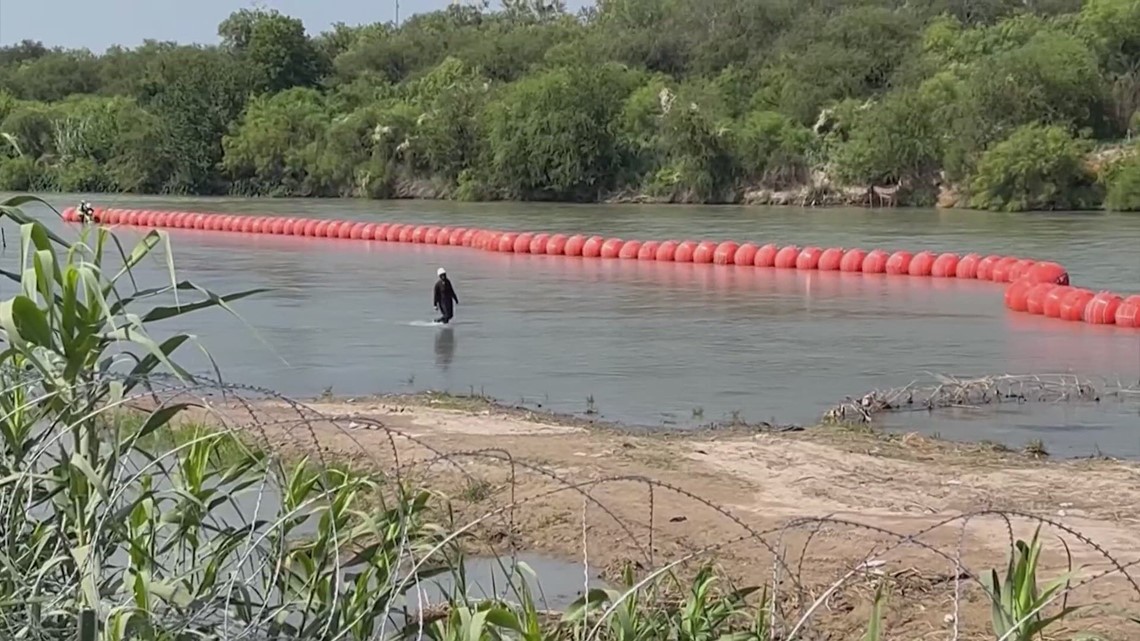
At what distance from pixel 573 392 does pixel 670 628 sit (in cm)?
936

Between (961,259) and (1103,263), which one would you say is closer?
(961,259)

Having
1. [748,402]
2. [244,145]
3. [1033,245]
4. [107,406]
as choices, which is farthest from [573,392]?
[244,145]

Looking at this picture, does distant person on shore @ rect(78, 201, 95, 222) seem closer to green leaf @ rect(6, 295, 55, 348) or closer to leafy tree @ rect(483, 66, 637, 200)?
green leaf @ rect(6, 295, 55, 348)

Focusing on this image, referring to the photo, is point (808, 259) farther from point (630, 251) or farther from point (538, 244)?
point (538, 244)

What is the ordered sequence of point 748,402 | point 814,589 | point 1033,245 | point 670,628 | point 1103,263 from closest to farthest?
point 670,628, point 814,589, point 748,402, point 1103,263, point 1033,245

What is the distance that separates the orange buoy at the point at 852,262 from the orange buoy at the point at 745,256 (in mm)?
2069

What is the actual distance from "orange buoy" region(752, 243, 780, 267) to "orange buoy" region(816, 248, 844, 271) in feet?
3.41

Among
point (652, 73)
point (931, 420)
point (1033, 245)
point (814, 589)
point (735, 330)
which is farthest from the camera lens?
point (652, 73)

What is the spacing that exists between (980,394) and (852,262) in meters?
13.1

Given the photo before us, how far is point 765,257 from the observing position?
2806cm

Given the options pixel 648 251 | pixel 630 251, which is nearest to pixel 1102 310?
pixel 648 251

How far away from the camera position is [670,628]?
5.00 metres

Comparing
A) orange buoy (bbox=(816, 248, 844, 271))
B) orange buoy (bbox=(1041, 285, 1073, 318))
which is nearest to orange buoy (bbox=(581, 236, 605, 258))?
orange buoy (bbox=(816, 248, 844, 271))

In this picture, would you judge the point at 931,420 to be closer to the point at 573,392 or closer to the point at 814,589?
the point at 573,392
